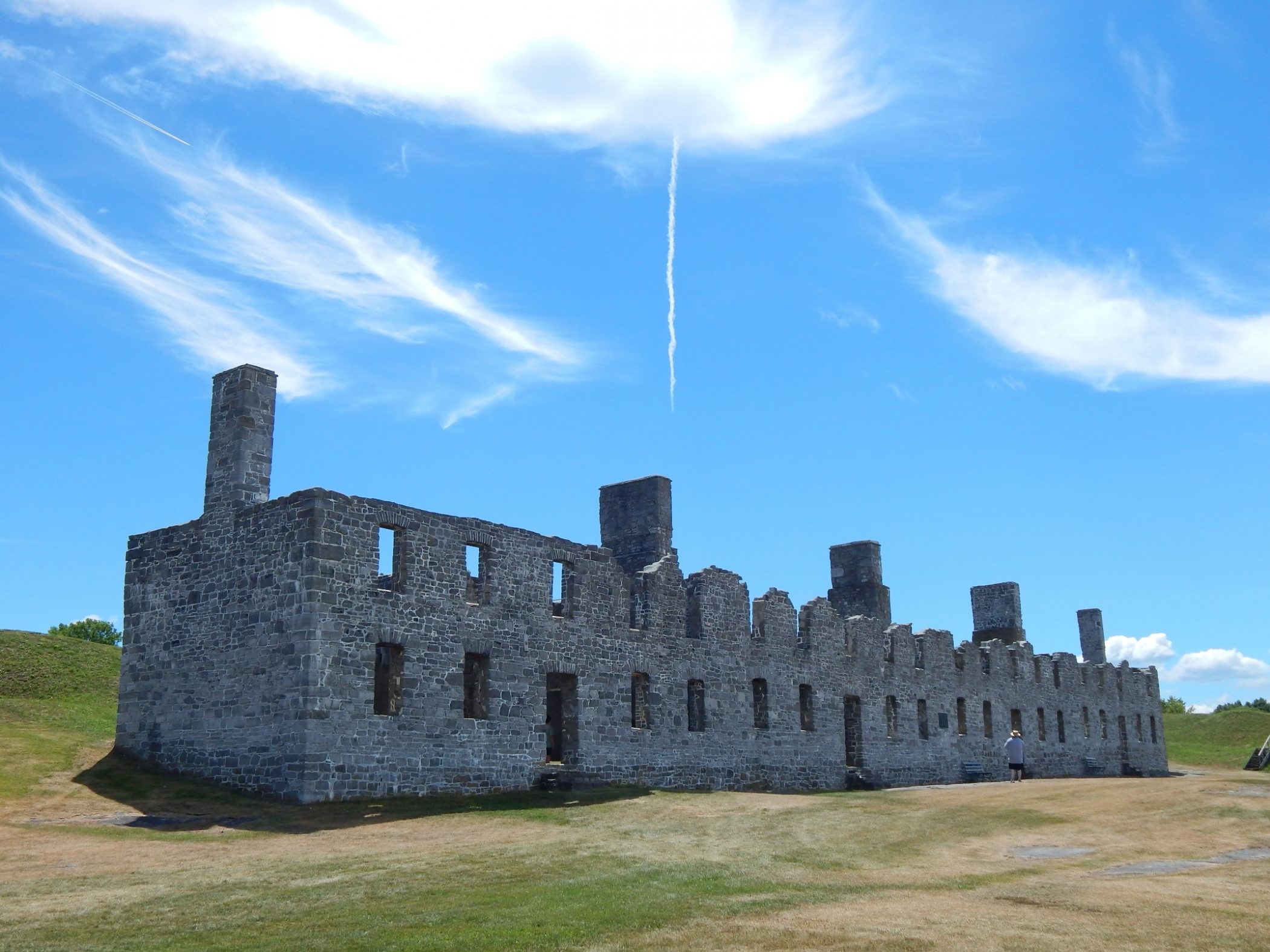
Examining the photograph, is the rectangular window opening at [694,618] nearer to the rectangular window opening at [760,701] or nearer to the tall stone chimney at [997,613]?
the rectangular window opening at [760,701]

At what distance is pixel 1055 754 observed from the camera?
4638 cm

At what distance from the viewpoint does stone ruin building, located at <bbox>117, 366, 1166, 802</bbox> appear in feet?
70.8

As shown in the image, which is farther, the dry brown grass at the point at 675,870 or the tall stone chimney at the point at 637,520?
the tall stone chimney at the point at 637,520

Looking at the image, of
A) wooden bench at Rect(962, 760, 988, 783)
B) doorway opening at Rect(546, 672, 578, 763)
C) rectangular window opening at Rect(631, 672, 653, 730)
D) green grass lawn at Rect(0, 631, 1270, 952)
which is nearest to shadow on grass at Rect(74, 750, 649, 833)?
green grass lawn at Rect(0, 631, 1270, 952)

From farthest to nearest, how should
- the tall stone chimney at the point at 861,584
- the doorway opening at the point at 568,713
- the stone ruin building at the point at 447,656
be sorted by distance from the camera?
the tall stone chimney at the point at 861,584 → the doorway opening at the point at 568,713 → the stone ruin building at the point at 447,656

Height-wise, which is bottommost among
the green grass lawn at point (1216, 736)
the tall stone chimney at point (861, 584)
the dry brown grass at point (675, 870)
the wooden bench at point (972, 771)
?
the dry brown grass at point (675, 870)

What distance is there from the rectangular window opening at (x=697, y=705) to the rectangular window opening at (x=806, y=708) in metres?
4.13

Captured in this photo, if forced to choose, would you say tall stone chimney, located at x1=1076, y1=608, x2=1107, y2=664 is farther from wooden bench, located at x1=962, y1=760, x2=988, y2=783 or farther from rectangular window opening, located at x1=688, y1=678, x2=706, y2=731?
rectangular window opening, located at x1=688, y1=678, x2=706, y2=731

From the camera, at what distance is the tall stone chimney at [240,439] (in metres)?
23.6

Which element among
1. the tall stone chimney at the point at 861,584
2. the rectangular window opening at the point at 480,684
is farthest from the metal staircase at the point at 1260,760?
the rectangular window opening at the point at 480,684

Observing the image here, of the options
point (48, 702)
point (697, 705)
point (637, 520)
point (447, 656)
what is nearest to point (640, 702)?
point (697, 705)

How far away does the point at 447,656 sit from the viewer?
23141mm

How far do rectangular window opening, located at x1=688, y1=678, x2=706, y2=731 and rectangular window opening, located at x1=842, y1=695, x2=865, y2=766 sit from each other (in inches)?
247

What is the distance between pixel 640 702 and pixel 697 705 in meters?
2.03
